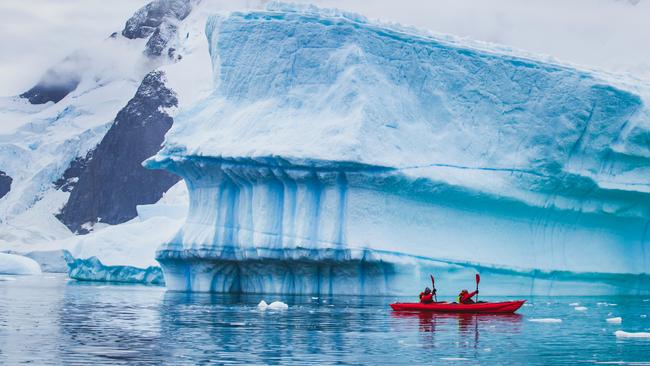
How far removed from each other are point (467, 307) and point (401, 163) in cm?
541

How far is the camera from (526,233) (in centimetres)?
2566

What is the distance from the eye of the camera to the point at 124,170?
89750 mm

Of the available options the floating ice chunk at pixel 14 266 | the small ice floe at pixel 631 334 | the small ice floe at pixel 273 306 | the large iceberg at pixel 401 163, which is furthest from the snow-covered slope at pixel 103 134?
the small ice floe at pixel 631 334

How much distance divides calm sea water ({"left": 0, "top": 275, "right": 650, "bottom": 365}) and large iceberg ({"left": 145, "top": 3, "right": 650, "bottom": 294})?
9.44 feet

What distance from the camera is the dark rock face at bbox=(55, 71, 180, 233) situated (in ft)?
283

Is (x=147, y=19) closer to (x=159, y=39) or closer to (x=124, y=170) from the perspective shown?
(x=159, y=39)

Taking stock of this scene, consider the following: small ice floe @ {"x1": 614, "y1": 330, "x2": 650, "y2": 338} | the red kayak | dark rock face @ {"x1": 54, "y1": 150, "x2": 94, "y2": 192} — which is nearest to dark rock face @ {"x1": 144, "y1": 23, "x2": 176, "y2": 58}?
dark rock face @ {"x1": 54, "y1": 150, "x2": 94, "y2": 192}

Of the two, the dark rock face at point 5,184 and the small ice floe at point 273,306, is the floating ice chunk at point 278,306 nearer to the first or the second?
the small ice floe at point 273,306

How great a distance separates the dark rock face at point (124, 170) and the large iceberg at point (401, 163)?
5960cm

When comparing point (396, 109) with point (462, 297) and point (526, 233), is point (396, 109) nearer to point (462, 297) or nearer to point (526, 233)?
point (526, 233)

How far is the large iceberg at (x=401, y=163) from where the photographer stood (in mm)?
23703

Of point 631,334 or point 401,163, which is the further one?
point 401,163

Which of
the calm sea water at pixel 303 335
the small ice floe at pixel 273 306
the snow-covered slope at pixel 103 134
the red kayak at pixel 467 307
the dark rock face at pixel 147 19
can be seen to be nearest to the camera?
the calm sea water at pixel 303 335

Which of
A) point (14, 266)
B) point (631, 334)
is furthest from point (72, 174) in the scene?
point (631, 334)
